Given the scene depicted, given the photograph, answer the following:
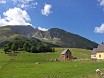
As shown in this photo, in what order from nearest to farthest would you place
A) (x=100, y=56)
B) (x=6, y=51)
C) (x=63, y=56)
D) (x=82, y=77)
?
(x=82, y=77) → (x=100, y=56) → (x=63, y=56) → (x=6, y=51)

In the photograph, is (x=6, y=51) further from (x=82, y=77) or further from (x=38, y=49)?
(x=82, y=77)

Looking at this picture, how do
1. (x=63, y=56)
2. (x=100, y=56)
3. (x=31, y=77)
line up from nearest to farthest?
1. (x=31, y=77)
2. (x=100, y=56)
3. (x=63, y=56)

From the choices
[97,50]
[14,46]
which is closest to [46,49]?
[14,46]

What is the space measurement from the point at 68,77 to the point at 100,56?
275 feet

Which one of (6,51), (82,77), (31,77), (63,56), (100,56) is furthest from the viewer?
(6,51)

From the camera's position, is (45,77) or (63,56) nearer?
(45,77)

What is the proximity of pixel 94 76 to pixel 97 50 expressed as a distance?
84820 millimetres

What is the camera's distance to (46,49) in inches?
7387

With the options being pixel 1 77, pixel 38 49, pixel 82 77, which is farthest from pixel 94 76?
pixel 38 49

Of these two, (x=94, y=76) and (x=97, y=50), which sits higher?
(x=97, y=50)

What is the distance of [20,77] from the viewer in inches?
2073

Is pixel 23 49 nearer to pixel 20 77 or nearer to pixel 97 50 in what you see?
pixel 97 50

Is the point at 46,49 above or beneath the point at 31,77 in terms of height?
above

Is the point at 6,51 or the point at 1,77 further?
the point at 6,51
